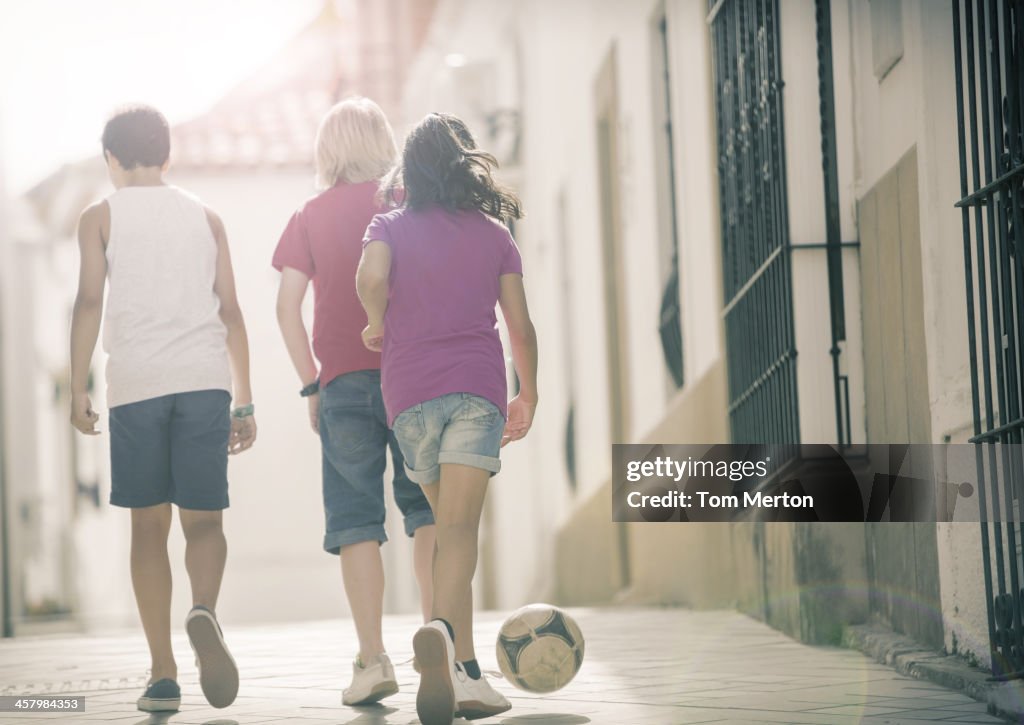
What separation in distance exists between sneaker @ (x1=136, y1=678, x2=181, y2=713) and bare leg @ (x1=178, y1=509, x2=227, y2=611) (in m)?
0.26

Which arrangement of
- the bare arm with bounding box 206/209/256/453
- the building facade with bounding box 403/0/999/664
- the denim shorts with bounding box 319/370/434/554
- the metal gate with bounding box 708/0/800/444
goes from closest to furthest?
the denim shorts with bounding box 319/370/434/554
the bare arm with bounding box 206/209/256/453
the building facade with bounding box 403/0/999/664
the metal gate with bounding box 708/0/800/444

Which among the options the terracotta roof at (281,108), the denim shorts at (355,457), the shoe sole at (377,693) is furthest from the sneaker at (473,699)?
the terracotta roof at (281,108)

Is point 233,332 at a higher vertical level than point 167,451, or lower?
higher

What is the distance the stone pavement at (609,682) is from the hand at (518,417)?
71 cm

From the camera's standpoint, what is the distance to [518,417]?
496 cm

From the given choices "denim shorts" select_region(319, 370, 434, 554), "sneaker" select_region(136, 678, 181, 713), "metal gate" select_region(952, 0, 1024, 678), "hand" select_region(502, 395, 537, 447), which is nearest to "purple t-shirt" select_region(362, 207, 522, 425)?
"hand" select_region(502, 395, 537, 447)

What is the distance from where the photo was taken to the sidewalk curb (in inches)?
178

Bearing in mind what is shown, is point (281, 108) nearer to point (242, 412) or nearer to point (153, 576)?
point (242, 412)

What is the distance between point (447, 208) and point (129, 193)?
1027 millimetres

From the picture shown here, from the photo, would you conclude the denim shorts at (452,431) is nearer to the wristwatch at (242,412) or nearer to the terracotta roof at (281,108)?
the wristwatch at (242,412)

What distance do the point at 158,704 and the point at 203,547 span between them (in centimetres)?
44

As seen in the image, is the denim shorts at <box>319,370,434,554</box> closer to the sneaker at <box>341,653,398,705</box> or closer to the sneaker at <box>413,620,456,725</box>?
the sneaker at <box>341,653,398,705</box>

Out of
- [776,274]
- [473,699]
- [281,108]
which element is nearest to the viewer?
[473,699]

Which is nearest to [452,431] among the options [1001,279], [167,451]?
[167,451]
